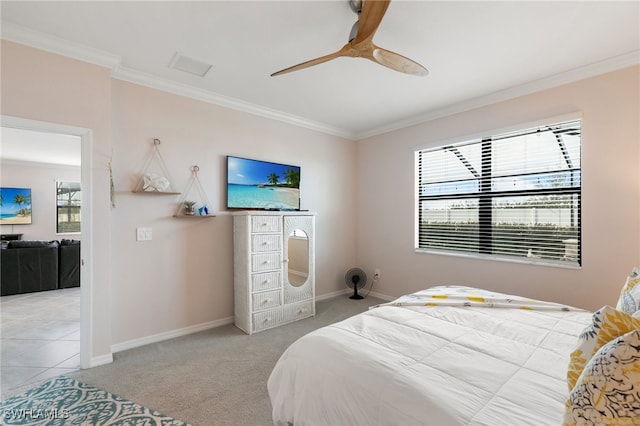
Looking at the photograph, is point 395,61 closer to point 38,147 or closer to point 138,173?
point 138,173

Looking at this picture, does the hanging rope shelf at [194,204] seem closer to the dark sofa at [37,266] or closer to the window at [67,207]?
the dark sofa at [37,266]

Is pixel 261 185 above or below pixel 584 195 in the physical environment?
above

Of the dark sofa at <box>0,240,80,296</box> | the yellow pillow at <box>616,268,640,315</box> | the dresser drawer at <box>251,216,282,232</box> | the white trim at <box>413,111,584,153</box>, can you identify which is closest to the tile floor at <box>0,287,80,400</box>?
the dark sofa at <box>0,240,80,296</box>

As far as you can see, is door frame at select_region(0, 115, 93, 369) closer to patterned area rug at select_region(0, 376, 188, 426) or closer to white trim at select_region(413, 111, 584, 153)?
patterned area rug at select_region(0, 376, 188, 426)

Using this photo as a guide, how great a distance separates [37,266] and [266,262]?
440 centimetres

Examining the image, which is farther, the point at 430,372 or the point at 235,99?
the point at 235,99

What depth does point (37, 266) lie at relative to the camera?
16.0 ft

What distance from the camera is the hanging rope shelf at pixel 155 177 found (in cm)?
285

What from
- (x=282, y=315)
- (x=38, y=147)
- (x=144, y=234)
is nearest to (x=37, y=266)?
(x=38, y=147)

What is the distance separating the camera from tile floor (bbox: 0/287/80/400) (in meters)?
2.31

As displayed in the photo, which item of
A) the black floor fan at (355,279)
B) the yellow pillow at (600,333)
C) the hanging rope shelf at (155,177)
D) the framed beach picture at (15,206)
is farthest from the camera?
the framed beach picture at (15,206)

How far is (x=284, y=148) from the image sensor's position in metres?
4.00

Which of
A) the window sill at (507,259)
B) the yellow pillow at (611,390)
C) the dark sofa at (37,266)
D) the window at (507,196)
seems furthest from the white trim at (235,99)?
the dark sofa at (37,266)

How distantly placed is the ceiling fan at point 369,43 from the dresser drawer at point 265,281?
217cm
